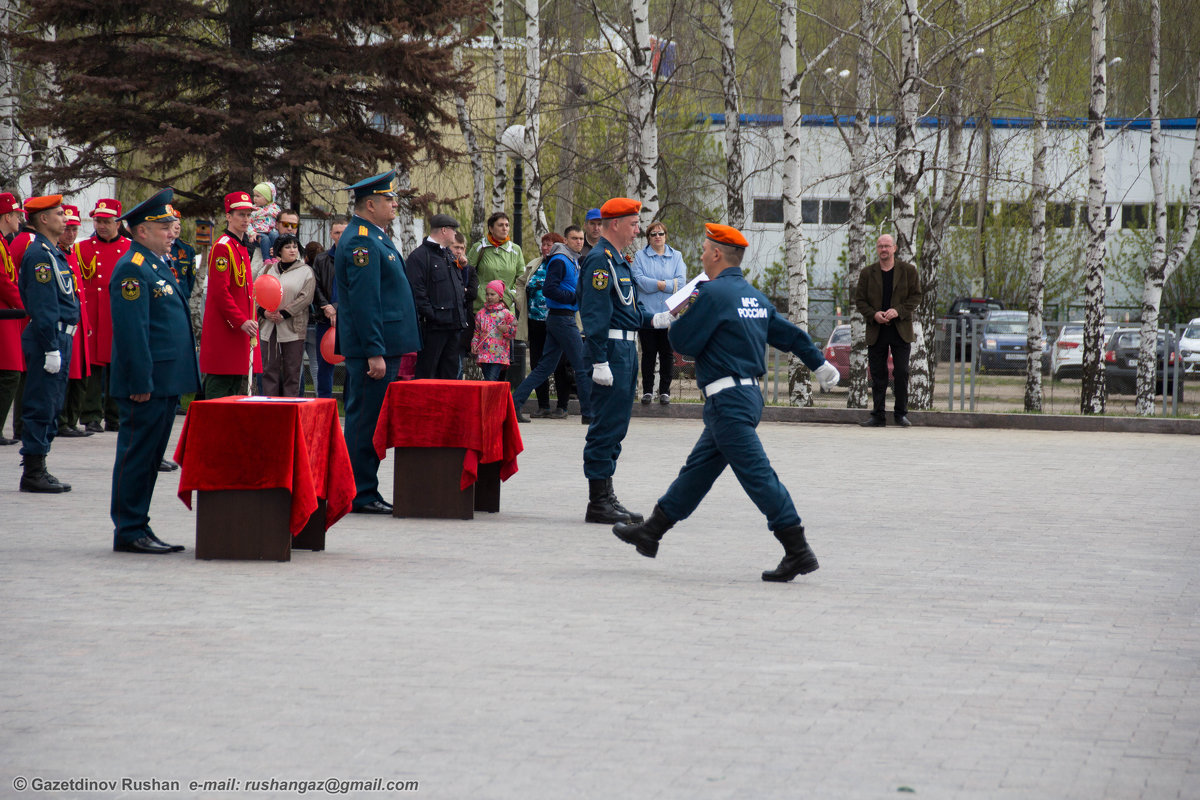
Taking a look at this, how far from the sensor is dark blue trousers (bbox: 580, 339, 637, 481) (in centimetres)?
971

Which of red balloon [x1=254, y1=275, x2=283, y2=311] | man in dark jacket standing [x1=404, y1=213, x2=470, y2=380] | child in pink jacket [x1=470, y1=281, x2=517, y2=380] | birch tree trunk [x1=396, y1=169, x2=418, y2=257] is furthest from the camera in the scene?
birch tree trunk [x1=396, y1=169, x2=418, y2=257]

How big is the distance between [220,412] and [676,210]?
3594 cm

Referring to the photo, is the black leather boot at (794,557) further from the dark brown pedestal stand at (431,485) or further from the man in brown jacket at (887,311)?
the man in brown jacket at (887,311)

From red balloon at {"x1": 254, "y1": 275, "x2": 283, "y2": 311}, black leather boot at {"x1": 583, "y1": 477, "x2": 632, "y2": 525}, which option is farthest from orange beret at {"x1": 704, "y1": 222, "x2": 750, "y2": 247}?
red balloon at {"x1": 254, "y1": 275, "x2": 283, "y2": 311}

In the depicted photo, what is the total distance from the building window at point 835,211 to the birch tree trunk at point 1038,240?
13875 millimetres

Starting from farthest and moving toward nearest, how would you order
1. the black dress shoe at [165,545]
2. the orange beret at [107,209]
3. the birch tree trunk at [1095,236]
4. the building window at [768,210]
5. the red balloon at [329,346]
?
the building window at [768,210] < the birch tree trunk at [1095,236] < the red balloon at [329,346] < the orange beret at [107,209] < the black dress shoe at [165,545]

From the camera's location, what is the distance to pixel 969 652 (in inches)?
237

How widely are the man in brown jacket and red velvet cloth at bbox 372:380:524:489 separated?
27.9ft

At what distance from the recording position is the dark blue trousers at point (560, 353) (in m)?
14.7

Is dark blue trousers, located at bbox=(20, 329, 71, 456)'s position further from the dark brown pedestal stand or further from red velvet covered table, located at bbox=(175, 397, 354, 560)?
red velvet covered table, located at bbox=(175, 397, 354, 560)

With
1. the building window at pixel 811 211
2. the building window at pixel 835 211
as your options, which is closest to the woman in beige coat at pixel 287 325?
the building window at pixel 835 211

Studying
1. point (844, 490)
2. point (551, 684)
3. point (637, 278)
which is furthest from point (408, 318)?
point (637, 278)

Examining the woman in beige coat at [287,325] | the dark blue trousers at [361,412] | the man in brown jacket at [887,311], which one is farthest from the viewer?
the man in brown jacket at [887,311]

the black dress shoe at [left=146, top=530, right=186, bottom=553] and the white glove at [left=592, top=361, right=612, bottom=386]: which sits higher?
the white glove at [left=592, top=361, right=612, bottom=386]
